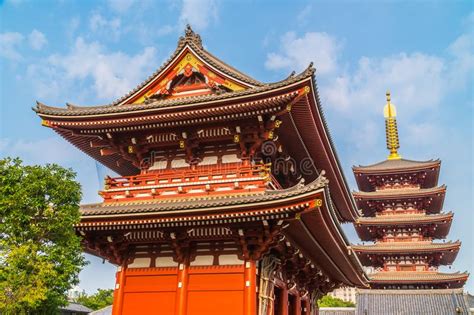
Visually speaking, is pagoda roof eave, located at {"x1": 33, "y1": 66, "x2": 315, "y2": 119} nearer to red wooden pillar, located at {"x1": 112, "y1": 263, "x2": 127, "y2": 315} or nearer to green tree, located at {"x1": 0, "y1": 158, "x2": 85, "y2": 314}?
green tree, located at {"x1": 0, "y1": 158, "x2": 85, "y2": 314}

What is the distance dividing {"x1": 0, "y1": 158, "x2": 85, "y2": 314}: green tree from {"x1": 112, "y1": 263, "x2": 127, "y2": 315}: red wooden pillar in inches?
152

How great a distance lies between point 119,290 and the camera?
17656mm

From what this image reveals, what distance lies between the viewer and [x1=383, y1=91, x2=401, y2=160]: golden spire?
5549 centimetres

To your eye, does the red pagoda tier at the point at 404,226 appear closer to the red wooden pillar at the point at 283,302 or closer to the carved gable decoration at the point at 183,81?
the red wooden pillar at the point at 283,302

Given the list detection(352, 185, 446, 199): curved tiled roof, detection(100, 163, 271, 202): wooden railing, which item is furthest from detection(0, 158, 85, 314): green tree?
detection(352, 185, 446, 199): curved tiled roof

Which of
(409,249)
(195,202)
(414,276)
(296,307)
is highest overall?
(409,249)

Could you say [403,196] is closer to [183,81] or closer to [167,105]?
[183,81]

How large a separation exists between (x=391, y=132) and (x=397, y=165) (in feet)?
26.6

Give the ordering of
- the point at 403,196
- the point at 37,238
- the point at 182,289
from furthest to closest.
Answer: the point at 403,196, the point at 182,289, the point at 37,238

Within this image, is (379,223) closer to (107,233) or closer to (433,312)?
(433,312)

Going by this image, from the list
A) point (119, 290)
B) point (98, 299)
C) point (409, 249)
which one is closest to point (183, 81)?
point (119, 290)

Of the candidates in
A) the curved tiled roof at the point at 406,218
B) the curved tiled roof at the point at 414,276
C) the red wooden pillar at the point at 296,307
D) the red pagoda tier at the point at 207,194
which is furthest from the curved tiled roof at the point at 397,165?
the red wooden pillar at the point at 296,307

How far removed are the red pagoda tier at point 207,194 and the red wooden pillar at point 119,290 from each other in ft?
0.13

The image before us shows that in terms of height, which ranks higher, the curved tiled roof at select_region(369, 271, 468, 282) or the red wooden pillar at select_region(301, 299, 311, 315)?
the curved tiled roof at select_region(369, 271, 468, 282)
